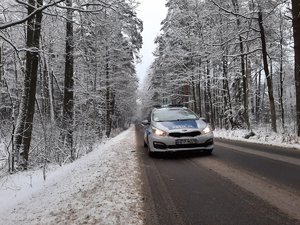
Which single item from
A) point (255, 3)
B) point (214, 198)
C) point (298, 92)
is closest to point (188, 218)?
point (214, 198)

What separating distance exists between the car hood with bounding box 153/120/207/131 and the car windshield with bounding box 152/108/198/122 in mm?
564

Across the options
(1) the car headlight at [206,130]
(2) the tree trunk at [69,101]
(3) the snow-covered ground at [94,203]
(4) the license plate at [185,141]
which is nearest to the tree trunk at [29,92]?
(2) the tree trunk at [69,101]

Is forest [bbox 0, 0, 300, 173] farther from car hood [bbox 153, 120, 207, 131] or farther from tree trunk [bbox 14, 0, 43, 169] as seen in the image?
car hood [bbox 153, 120, 207, 131]

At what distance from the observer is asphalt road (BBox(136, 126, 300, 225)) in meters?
5.02

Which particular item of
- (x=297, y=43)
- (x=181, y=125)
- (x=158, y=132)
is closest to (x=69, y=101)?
(x=158, y=132)

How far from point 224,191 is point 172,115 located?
6715 mm

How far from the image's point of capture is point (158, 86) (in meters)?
66.1

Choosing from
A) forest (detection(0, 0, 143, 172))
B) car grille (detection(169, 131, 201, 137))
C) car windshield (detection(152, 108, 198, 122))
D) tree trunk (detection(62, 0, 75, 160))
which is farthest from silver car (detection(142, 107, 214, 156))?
tree trunk (detection(62, 0, 75, 160))

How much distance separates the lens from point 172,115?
43.1 ft

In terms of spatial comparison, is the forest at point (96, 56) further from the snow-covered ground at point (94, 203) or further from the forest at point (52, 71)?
the snow-covered ground at point (94, 203)

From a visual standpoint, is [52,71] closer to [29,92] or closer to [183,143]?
[29,92]

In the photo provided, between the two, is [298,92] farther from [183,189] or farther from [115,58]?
[115,58]

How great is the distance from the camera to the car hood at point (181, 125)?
11562 mm

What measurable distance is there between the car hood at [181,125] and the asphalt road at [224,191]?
1090mm
